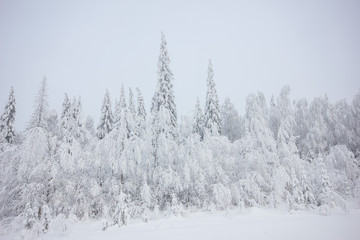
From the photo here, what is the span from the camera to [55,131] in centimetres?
1636

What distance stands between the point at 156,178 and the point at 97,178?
502cm

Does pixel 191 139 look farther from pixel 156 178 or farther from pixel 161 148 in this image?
pixel 156 178

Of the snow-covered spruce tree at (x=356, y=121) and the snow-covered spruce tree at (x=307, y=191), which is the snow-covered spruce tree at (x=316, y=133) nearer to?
the snow-covered spruce tree at (x=356, y=121)

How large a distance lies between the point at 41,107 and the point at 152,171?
10.0m

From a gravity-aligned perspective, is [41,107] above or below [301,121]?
below

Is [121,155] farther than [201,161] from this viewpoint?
No

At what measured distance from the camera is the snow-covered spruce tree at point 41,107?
51.5ft

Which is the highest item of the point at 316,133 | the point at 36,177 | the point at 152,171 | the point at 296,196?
the point at 316,133

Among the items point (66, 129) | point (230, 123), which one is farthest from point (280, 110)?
point (66, 129)

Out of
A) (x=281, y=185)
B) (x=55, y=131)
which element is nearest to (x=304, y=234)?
(x=281, y=185)

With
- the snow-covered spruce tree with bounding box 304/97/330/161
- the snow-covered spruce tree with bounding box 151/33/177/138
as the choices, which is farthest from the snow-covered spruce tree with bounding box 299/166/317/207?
the snow-covered spruce tree with bounding box 151/33/177/138

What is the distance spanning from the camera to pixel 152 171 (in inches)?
788

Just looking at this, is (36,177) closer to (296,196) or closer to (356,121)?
(296,196)

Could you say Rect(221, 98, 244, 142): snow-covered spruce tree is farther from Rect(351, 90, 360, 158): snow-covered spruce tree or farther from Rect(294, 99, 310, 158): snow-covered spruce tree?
Rect(351, 90, 360, 158): snow-covered spruce tree
